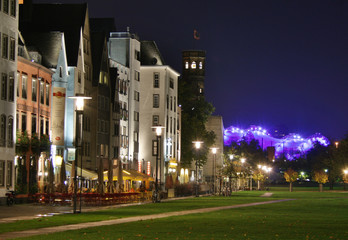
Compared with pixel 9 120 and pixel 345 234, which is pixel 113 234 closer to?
pixel 345 234

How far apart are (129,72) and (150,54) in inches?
524

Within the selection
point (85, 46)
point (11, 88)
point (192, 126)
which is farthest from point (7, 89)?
point (192, 126)

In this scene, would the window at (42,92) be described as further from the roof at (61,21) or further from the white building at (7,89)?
the white building at (7,89)

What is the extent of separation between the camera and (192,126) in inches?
5763

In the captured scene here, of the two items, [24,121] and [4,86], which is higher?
[4,86]

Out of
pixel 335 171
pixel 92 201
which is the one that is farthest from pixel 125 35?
pixel 335 171

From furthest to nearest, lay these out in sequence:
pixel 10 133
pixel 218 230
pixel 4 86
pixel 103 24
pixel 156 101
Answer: pixel 156 101, pixel 103 24, pixel 10 133, pixel 4 86, pixel 218 230

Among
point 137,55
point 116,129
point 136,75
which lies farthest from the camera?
point 136,75

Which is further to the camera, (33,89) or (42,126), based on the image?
(42,126)

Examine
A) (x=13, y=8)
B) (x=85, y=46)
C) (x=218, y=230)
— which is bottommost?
(x=218, y=230)

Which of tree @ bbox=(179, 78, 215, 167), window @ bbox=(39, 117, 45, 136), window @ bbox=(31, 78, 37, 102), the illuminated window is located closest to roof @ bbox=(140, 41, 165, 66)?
tree @ bbox=(179, 78, 215, 167)

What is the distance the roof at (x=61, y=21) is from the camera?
279ft

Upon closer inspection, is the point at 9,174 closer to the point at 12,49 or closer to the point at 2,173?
the point at 2,173

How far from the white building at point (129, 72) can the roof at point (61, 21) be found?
2348 cm
